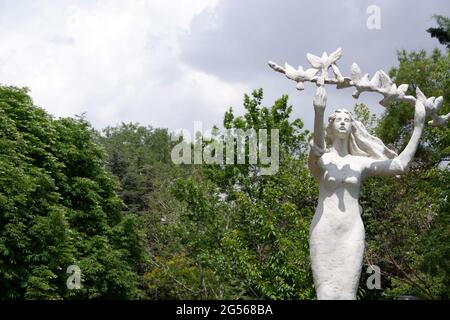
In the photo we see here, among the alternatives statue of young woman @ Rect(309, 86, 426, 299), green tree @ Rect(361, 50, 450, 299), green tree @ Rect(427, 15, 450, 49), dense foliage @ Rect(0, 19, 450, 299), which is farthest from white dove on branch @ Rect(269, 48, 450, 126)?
green tree @ Rect(427, 15, 450, 49)

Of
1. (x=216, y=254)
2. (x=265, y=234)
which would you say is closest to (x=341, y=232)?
(x=265, y=234)

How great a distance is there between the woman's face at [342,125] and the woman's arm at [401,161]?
444 millimetres

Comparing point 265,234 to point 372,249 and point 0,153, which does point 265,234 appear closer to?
point 372,249

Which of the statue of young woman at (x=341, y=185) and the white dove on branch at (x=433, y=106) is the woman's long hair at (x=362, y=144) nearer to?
the statue of young woman at (x=341, y=185)

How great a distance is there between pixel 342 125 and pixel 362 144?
37 cm

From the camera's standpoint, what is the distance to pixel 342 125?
8695mm

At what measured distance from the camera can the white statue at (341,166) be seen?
26.7ft

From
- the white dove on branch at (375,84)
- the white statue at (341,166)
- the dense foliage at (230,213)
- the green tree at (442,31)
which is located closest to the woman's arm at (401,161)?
the white statue at (341,166)

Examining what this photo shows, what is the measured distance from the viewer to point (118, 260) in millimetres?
26938

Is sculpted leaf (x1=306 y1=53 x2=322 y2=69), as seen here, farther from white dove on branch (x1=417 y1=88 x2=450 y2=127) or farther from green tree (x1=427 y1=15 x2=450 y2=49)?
green tree (x1=427 y1=15 x2=450 y2=49)

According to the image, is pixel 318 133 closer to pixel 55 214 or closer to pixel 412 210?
pixel 55 214

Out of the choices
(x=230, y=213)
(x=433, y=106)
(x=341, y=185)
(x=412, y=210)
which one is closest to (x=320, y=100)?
(x=341, y=185)
